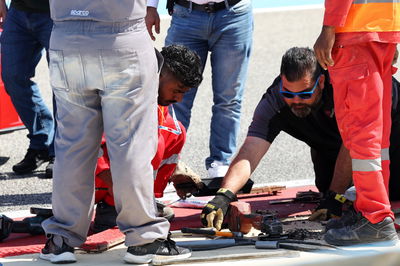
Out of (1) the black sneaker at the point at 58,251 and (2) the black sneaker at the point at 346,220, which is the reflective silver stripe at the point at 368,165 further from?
(1) the black sneaker at the point at 58,251

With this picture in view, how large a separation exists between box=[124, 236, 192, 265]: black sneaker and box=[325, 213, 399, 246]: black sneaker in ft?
2.60

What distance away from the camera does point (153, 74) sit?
4.37m

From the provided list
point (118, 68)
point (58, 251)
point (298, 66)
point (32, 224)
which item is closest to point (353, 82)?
point (298, 66)

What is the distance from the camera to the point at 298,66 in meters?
5.32

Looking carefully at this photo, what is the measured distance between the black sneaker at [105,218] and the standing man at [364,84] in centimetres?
140

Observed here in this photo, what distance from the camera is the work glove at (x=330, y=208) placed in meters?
5.22

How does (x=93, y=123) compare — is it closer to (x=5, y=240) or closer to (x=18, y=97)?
(x=5, y=240)

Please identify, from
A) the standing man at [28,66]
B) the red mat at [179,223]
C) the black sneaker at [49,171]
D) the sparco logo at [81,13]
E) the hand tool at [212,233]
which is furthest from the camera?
the black sneaker at [49,171]

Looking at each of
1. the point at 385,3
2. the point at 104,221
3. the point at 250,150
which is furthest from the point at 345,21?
the point at 104,221

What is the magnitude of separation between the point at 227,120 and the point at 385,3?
1999 mm

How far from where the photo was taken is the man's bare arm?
5.38 meters

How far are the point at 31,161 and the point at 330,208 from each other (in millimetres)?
2712

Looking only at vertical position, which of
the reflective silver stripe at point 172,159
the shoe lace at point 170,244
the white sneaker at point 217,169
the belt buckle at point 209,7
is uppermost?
the belt buckle at point 209,7

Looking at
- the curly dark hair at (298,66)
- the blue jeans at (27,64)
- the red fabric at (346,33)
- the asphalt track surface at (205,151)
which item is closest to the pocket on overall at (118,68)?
the red fabric at (346,33)
